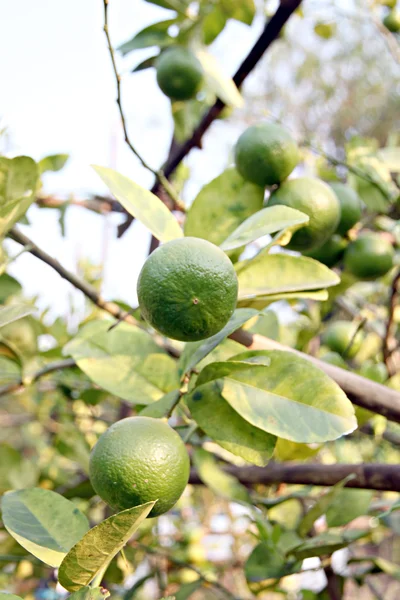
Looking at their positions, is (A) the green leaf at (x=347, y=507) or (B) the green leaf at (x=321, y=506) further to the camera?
(A) the green leaf at (x=347, y=507)

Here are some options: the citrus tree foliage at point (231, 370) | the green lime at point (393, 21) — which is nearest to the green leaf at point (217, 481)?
the citrus tree foliage at point (231, 370)

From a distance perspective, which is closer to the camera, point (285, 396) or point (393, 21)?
point (285, 396)

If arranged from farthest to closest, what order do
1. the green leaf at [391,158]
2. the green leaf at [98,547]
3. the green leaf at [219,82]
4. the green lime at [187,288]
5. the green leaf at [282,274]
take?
the green leaf at [391,158]
the green leaf at [219,82]
the green leaf at [282,274]
the green lime at [187,288]
the green leaf at [98,547]

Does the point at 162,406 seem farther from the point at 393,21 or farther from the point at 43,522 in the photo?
the point at 393,21

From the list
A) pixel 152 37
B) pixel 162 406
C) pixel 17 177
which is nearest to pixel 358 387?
pixel 162 406

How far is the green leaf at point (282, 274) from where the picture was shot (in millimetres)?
564

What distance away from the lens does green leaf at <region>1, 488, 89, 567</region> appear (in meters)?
0.41

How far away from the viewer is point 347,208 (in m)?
0.82

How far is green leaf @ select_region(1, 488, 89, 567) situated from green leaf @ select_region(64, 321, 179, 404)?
0.13 meters

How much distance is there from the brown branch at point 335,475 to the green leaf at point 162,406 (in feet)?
0.78

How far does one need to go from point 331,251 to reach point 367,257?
6 centimetres

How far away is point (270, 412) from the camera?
0.47 meters

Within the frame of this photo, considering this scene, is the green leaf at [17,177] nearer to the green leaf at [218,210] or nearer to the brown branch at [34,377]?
the green leaf at [218,210]

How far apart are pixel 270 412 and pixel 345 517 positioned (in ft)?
1.18
